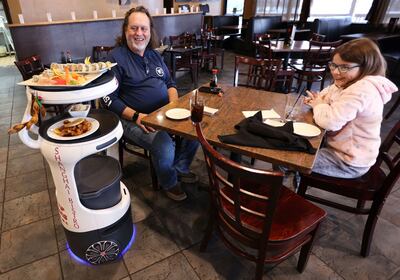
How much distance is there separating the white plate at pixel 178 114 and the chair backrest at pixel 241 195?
1.40ft

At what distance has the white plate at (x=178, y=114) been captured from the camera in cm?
158

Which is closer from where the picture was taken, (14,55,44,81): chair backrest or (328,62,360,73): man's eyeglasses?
(328,62,360,73): man's eyeglasses

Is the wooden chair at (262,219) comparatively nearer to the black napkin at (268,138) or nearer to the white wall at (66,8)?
the black napkin at (268,138)

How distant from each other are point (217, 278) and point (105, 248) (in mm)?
657

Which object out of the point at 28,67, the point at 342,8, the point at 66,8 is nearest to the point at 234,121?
the point at 28,67

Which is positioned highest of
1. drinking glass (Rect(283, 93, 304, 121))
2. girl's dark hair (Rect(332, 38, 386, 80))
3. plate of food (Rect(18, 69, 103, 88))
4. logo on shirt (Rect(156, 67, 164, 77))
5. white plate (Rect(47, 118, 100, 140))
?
girl's dark hair (Rect(332, 38, 386, 80))

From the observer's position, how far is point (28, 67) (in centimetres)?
303

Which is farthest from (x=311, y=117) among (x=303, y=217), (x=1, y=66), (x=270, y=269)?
(x=1, y=66)

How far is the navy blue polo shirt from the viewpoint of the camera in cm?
192

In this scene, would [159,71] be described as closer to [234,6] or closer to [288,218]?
[288,218]

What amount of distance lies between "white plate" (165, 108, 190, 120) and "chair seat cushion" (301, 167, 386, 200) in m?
0.81

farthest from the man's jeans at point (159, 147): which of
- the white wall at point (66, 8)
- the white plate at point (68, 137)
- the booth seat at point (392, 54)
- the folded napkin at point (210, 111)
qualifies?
the booth seat at point (392, 54)

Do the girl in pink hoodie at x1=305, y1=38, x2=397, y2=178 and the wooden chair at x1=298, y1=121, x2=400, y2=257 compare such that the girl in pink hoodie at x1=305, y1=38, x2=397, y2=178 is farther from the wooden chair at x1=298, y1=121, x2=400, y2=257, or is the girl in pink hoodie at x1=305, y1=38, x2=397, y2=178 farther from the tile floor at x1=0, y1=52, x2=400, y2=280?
the tile floor at x1=0, y1=52, x2=400, y2=280

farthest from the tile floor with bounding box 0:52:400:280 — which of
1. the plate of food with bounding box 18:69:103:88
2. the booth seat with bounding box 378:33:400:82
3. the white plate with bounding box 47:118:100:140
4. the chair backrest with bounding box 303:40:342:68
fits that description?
the booth seat with bounding box 378:33:400:82
